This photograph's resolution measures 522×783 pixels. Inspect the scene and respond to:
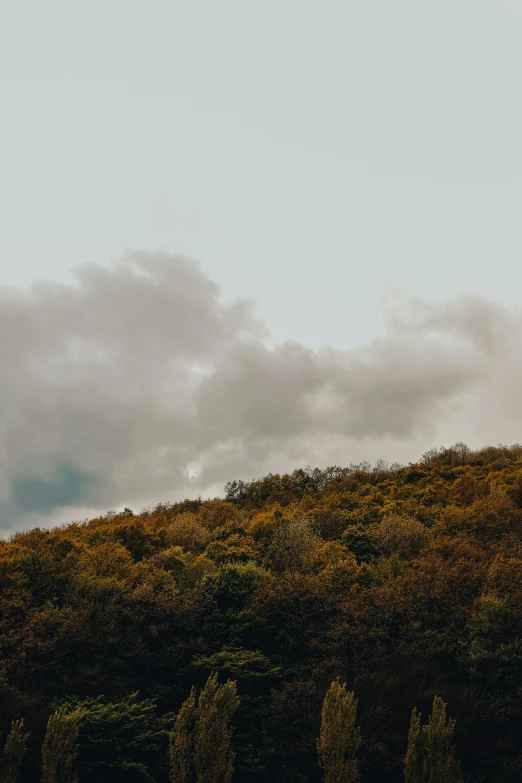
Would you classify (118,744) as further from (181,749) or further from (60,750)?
(181,749)

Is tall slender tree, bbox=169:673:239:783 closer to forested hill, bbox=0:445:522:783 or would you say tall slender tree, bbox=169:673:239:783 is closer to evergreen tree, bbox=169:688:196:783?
evergreen tree, bbox=169:688:196:783

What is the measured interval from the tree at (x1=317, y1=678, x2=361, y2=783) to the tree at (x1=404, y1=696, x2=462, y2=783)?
3156 millimetres

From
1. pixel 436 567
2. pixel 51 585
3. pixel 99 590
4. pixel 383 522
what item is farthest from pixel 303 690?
pixel 383 522

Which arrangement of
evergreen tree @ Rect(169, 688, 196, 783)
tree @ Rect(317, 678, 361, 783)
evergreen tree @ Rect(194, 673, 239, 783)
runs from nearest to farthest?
1. tree @ Rect(317, 678, 361, 783)
2. evergreen tree @ Rect(194, 673, 239, 783)
3. evergreen tree @ Rect(169, 688, 196, 783)

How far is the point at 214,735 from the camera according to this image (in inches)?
1574

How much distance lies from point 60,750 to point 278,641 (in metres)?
19.1

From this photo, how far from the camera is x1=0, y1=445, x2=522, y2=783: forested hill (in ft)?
143

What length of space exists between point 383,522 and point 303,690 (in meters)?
28.4

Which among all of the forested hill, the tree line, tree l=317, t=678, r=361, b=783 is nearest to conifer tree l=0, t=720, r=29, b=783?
the tree line

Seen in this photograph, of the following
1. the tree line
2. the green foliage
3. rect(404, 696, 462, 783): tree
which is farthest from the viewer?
the green foliage

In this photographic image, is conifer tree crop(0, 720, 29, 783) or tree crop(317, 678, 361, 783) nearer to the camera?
tree crop(317, 678, 361, 783)

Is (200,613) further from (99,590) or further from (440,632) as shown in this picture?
(440,632)

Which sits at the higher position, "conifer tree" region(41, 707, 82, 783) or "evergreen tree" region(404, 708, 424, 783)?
"conifer tree" region(41, 707, 82, 783)

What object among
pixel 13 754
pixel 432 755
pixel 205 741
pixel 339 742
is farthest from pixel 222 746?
pixel 13 754
